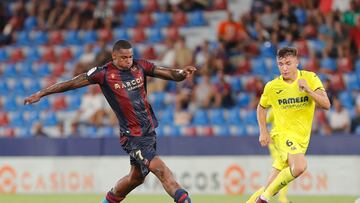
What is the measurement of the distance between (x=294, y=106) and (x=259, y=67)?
352 inches

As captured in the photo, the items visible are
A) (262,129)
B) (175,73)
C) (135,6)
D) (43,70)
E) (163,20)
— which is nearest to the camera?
(175,73)

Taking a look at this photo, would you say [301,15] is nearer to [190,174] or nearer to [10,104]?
[190,174]

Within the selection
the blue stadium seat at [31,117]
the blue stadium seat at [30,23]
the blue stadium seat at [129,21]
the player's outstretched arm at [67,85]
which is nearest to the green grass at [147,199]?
the player's outstretched arm at [67,85]

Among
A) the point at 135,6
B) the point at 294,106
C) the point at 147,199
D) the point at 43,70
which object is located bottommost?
the point at 147,199

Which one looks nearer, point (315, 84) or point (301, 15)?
point (315, 84)

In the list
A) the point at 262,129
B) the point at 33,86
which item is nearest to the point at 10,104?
the point at 33,86

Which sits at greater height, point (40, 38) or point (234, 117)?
point (40, 38)

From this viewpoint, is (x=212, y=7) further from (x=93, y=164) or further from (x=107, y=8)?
(x=93, y=164)

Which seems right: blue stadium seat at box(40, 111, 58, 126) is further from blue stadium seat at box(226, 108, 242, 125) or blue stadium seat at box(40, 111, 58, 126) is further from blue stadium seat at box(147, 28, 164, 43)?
blue stadium seat at box(226, 108, 242, 125)

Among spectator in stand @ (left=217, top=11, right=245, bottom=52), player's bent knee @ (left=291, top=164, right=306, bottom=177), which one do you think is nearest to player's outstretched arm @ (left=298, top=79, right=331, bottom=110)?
player's bent knee @ (left=291, top=164, right=306, bottom=177)

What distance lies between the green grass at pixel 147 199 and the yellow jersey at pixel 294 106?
3.80 metres

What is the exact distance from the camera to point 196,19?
22.0 metres

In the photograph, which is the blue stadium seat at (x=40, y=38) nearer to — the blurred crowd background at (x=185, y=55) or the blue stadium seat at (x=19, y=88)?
the blurred crowd background at (x=185, y=55)

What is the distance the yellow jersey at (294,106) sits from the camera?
11102 mm
